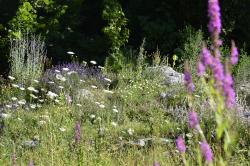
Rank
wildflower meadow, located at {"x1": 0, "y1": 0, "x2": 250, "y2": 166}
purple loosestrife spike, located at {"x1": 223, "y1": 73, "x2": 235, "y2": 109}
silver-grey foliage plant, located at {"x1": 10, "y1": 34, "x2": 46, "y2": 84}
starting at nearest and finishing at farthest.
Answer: purple loosestrife spike, located at {"x1": 223, "y1": 73, "x2": 235, "y2": 109} < wildflower meadow, located at {"x1": 0, "y1": 0, "x2": 250, "y2": 166} < silver-grey foliage plant, located at {"x1": 10, "y1": 34, "x2": 46, "y2": 84}

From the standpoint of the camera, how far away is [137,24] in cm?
1120

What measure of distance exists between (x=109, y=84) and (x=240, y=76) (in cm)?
206

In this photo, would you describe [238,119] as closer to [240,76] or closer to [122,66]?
[240,76]

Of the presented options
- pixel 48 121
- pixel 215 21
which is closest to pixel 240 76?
pixel 48 121

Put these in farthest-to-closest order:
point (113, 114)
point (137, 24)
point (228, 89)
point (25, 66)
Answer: point (137, 24)
point (25, 66)
point (113, 114)
point (228, 89)

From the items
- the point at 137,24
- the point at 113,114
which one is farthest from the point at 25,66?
the point at 137,24

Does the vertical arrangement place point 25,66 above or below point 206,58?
below

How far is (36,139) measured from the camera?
19.7 feet

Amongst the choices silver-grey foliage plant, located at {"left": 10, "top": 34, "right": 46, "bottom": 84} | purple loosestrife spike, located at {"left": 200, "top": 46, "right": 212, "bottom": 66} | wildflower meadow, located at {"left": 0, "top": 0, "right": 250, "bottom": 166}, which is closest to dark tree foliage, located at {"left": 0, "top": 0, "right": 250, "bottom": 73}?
wildflower meadow, located at {"left": 0, "top": 0, "right": 250, "bottom": 166}

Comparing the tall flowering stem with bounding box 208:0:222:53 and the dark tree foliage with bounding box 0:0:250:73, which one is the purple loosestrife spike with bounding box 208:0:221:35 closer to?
the tall flowering stem with bounding box 208:0:222:53

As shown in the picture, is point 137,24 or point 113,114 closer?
point 113,114

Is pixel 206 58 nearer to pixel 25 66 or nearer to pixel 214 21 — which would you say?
pixel 214 21

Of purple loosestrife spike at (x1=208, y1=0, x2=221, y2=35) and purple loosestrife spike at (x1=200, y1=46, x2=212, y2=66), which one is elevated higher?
purple loosestrife spike at (x1=208, y1=0, x2=221, y2=35)

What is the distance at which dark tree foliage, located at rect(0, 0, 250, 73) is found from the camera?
412 inches
